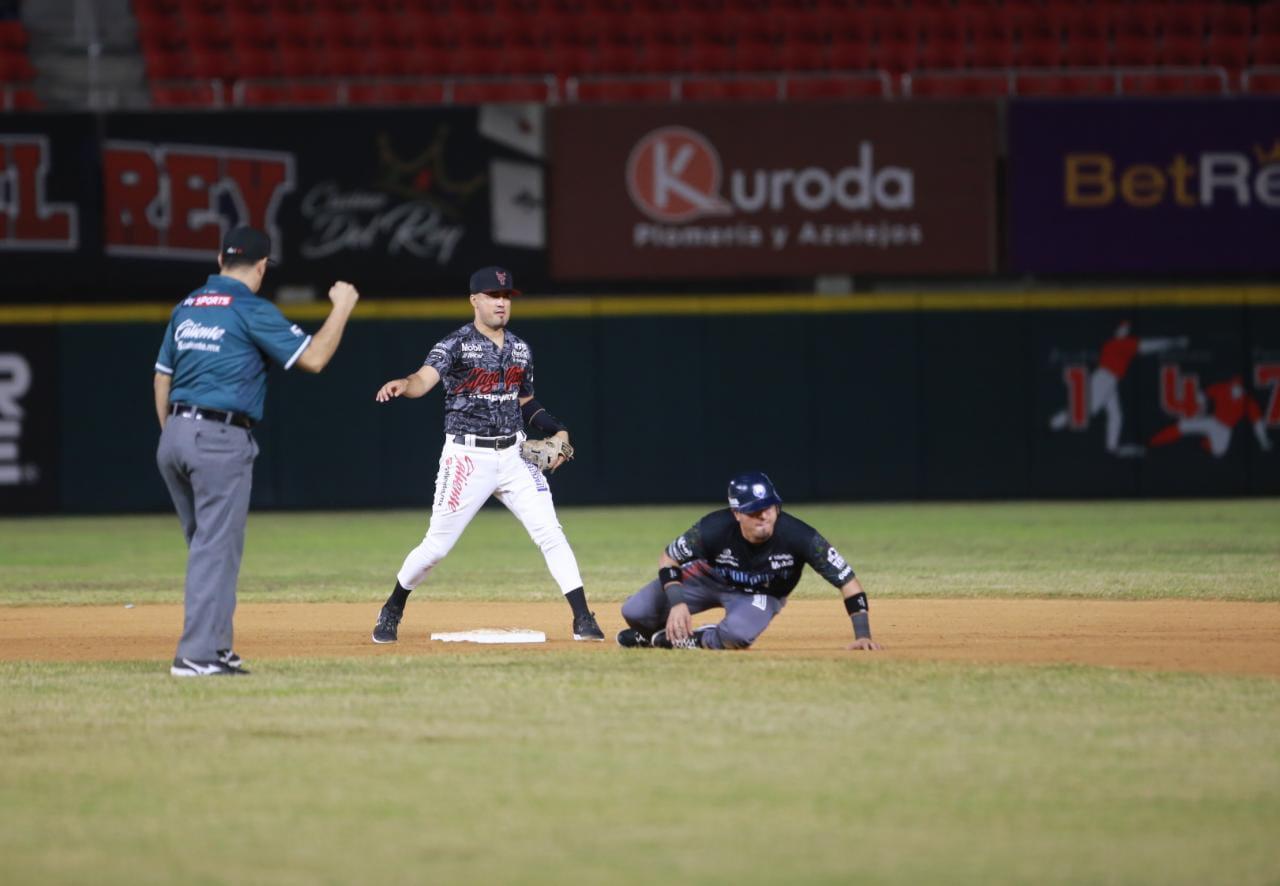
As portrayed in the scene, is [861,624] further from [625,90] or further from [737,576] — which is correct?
[625,90]

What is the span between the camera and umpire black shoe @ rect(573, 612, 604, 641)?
9.59 m

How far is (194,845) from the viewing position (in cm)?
522

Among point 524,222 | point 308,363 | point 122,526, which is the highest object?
point 524,222

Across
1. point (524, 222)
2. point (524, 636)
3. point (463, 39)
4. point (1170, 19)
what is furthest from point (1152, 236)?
point (524, 636)

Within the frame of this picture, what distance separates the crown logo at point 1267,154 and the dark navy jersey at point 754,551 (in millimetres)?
14662

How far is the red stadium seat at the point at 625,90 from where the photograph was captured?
22047mm

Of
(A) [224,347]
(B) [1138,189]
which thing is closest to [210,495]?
(A) [224,347]

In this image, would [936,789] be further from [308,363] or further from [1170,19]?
[1170,19]

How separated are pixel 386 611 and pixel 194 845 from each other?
4.58m

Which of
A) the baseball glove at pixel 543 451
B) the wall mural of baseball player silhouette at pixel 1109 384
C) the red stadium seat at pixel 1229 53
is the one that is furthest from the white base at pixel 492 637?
the red stadium seat at pixel 1229 53

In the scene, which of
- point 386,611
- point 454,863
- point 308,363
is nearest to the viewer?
point 454,863

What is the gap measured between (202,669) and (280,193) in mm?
13909

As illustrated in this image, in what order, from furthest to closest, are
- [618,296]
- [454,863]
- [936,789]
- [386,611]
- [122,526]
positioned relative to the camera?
[618,296], [122,526], [386,611], [936,789], [454,863]

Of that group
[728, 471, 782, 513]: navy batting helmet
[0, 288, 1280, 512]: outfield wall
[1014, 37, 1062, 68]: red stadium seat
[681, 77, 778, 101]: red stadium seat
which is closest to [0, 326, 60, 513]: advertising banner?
[0, 288, 1280, 512]: outfield wall
